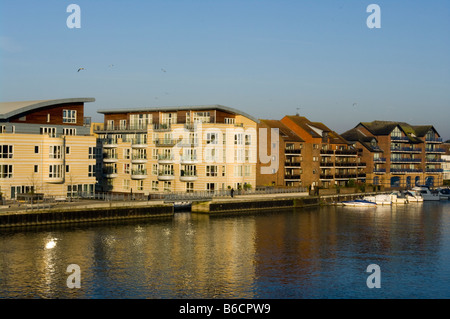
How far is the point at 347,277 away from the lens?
41.3m

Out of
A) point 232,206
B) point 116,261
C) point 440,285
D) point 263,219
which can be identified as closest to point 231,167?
point 232,206

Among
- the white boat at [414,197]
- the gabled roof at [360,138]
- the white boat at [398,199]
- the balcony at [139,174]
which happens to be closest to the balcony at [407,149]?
the gabled roof at [360,138]

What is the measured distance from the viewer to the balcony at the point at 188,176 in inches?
3280

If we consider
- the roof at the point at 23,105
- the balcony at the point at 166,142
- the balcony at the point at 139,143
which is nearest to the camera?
the roof at the point at 23,105

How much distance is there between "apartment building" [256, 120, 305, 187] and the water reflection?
96.2 ft

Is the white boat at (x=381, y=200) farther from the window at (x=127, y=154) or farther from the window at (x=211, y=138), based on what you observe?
the window at (x=127, y=154)

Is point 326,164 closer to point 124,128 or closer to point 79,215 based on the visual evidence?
point 124,128

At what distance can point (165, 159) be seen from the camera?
85.4 meters

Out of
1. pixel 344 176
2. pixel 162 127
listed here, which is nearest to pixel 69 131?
pixel 162 127

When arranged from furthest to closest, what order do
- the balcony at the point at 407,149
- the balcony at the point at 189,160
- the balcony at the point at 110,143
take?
the balcony at the point at 407,149 < the balcony at the point at 110,143 < the balcony at the point at 189,160

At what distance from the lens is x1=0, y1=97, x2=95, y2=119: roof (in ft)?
223

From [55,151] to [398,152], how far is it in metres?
89.1

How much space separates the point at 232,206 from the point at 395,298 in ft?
145
